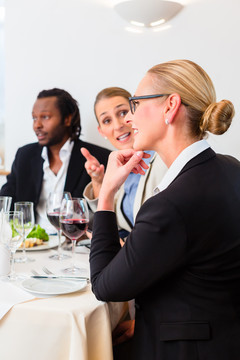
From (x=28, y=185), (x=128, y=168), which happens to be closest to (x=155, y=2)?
(x=28, y=185)

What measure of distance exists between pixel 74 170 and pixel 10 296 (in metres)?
1.64

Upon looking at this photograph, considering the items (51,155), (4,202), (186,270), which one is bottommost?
(186,270)

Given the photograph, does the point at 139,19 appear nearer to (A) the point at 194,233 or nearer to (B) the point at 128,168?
(B) the point at 128,168

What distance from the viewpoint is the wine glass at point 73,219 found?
1226 millimetres

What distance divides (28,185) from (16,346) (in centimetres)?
179

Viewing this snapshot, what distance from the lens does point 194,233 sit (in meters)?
0.87

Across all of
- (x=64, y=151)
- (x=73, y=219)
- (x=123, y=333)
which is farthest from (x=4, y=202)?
(x=64, y=151)

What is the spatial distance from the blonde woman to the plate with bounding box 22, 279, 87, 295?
81 mm

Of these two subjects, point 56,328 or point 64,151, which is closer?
point 56,328

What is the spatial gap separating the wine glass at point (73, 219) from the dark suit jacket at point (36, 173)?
4.24ft

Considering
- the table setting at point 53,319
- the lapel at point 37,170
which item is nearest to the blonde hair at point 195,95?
the table setting at point 53,319

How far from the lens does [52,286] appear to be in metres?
1.05

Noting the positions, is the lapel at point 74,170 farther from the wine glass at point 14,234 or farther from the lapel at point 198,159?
the lapel at point 198,159

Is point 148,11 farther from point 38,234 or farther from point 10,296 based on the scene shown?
point 10,296
